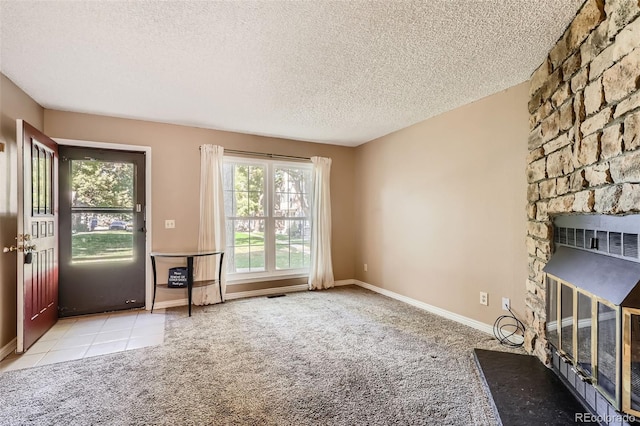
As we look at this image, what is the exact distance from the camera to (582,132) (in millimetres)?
1731

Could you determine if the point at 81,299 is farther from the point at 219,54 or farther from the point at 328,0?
the point at 328,0

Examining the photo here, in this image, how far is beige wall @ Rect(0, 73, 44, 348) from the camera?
8.16ft

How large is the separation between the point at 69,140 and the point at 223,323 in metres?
2.67

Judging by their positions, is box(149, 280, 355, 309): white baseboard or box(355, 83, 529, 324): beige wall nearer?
box(355, 83, 529, 324): beige wall

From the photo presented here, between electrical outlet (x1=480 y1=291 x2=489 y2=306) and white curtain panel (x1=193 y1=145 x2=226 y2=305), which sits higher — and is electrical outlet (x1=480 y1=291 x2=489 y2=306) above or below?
below

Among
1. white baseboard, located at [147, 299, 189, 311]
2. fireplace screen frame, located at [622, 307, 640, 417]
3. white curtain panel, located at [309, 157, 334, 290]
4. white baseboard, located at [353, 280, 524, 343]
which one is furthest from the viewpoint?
white curtain panel, located at [309, 157, 334, 290]

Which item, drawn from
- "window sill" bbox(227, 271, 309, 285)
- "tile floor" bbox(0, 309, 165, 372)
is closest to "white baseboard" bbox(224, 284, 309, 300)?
"window sill" bbox(227, 271, 309, 285)

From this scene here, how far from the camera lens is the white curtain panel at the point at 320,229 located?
15.5 ft

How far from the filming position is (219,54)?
2184 millimetres

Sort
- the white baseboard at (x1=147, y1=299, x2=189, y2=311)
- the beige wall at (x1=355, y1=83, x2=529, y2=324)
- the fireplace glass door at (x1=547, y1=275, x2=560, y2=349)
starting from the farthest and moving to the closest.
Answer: the white baseboard at (x1=147, y1=299, x2=189, y2=311) < the beige wall at (x1=355, y1=83, x2=529, y2=324) < the fireplace glass door at (x1=547, y1=275, x2=560, y2=349)

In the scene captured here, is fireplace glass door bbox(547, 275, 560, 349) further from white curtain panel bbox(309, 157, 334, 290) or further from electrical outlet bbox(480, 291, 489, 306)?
white curtain panel bbox(309, 157, 334, 290)

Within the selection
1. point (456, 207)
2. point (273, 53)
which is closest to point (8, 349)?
point (273, 53)

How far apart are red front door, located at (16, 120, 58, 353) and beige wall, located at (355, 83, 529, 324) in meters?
3.90

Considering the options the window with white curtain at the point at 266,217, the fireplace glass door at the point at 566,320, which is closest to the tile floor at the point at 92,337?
the window with white curtain at the point at 266,217
